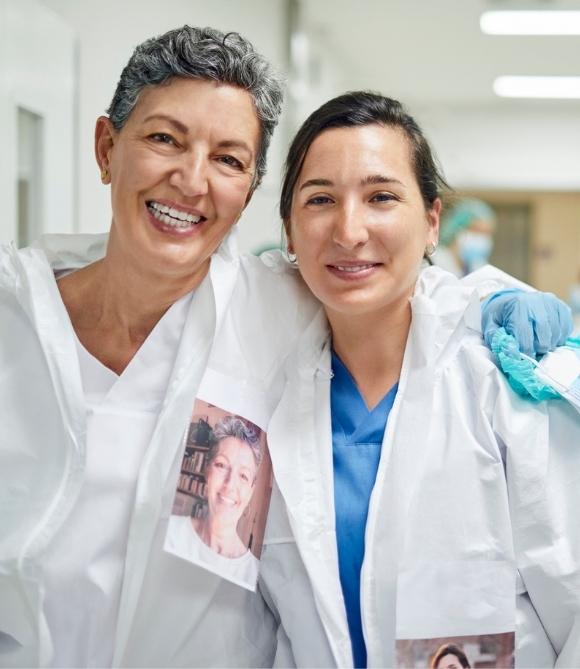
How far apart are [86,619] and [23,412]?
0.32 meters

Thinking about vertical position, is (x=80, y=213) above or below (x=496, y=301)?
above

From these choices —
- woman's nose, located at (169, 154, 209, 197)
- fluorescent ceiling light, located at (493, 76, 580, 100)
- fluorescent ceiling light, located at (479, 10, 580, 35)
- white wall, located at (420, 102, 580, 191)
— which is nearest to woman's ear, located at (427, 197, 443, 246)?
woman's nose, located at (169, 154, 209, 197)

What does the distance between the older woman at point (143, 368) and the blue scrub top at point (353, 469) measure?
0.11 metres

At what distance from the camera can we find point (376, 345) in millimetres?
1280

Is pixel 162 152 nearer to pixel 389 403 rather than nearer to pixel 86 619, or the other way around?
pixel 389 403

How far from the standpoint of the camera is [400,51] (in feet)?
17.2

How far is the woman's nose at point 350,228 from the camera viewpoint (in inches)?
45.5

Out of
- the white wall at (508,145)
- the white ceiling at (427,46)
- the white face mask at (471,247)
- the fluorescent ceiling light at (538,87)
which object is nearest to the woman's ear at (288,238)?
the white ceiling at (427,46)

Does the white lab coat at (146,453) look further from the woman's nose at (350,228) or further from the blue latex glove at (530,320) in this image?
the blue latex glove at (530,320)

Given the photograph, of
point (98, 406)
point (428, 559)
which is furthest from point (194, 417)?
point (428, 559)

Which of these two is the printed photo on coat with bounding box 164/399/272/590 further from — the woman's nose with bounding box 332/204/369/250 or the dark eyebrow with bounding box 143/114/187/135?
the dark eyebrow with bounding box 143/114/187/135

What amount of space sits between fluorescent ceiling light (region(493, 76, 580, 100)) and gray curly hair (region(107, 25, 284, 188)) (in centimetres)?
501

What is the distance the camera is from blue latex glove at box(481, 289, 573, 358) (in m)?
1.18

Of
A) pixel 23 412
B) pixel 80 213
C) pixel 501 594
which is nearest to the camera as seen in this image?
pixel 501 594
